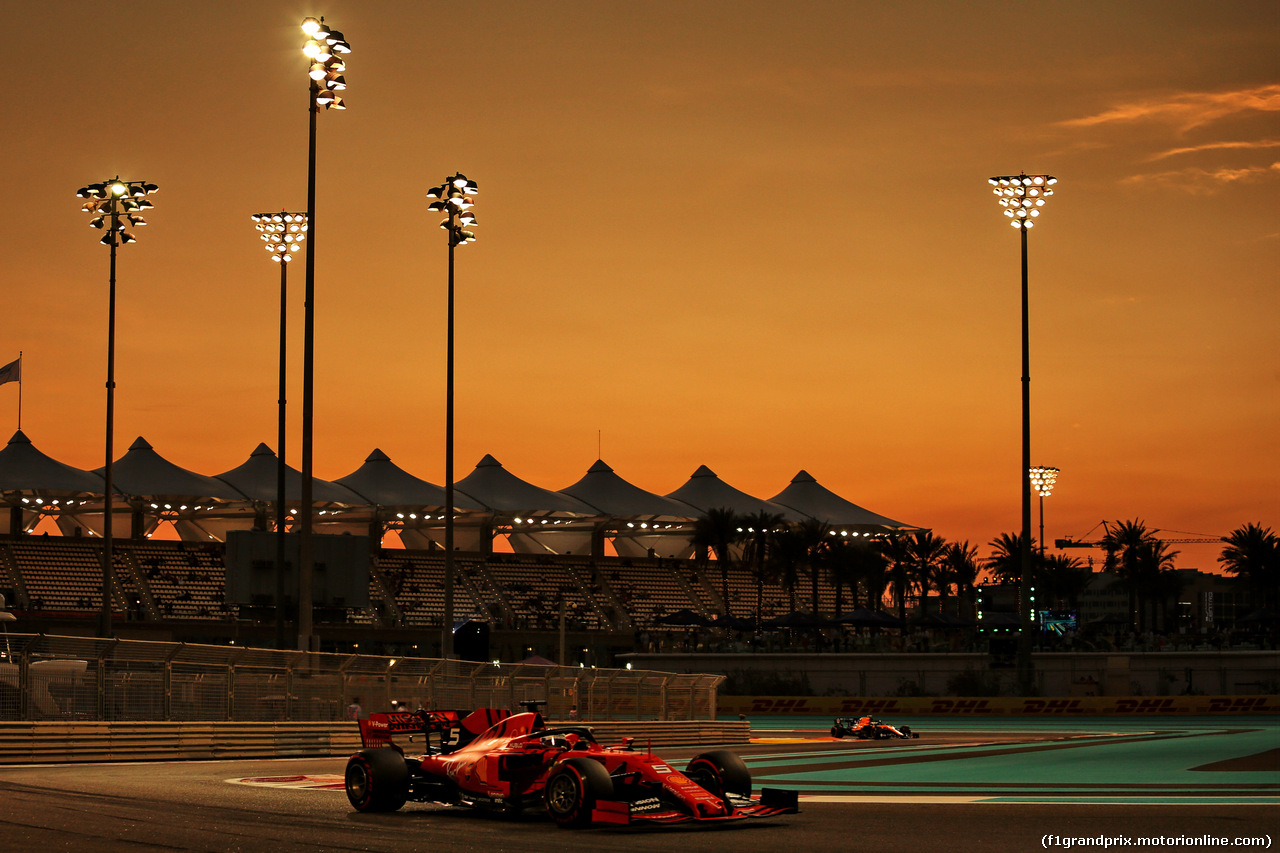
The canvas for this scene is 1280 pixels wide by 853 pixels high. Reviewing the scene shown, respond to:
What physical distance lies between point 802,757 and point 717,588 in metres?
67.9

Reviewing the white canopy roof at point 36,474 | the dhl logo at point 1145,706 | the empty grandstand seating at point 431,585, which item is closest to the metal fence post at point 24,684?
the dhl logo at point 1145,706

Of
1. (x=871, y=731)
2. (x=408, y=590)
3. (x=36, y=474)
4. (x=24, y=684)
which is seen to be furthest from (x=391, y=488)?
(x=24, y=684)

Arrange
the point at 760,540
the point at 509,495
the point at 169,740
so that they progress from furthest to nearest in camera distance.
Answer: the point at 760,540
the point at 509,495
the point at 169,740

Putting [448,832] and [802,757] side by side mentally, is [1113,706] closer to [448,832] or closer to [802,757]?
[802,757]

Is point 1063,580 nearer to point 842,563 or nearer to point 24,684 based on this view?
point 842,563

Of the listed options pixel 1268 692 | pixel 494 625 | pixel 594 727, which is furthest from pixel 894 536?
pixel 594 727

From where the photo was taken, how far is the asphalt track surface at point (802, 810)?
1341cm

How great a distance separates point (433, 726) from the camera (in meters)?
17.6

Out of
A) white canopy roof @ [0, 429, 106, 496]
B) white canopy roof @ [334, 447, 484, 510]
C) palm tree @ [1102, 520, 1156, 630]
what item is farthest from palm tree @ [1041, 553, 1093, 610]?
white canopy roof @ [0, 429, 106, 496]

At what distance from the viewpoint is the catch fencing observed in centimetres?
2584

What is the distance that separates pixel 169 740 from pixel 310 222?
11.0 m

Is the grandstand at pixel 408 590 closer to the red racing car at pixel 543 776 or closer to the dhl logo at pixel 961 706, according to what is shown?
the dhl logo at pixel 961 706

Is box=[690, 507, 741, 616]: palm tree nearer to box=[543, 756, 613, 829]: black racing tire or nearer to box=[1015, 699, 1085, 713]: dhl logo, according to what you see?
box=[1015, 699, 1085, 713]: dhl logo

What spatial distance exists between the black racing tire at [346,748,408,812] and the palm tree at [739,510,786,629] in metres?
74.6
